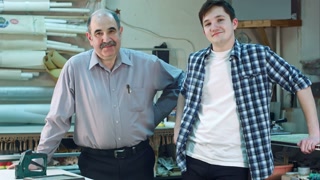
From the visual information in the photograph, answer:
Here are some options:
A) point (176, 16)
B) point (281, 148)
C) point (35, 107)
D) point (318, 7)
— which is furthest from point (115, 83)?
point (318, 7)

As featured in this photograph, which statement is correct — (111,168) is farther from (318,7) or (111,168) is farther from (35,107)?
(318,7)

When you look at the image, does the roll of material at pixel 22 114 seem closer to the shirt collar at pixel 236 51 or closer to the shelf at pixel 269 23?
the shelf at pixel 269 23

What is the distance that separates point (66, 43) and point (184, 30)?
1112 mm

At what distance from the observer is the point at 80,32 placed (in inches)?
167

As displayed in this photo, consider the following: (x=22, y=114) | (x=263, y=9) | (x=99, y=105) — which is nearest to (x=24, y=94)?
(x=22, y=114)

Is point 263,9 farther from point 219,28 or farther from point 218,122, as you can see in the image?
point 218,122

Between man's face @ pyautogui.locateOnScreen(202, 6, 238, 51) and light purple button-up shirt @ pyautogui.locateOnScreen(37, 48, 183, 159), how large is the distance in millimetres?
641

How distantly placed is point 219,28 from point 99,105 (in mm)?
Answer: 802

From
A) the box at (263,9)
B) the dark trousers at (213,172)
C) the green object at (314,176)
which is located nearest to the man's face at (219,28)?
the dark trousers at (213,172)

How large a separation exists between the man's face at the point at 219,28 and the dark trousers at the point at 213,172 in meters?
0.52

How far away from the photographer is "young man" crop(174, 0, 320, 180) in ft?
7.01

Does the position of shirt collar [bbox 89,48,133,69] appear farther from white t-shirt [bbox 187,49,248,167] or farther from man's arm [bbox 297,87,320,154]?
man's arm [bbox 297,87,320,154]

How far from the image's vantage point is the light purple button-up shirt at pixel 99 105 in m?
2.62

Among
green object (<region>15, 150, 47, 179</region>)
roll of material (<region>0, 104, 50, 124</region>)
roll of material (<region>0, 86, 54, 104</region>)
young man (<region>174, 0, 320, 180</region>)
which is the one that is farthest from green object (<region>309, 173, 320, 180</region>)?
roll of material (<region>0, 86, 54, 104</region>)
